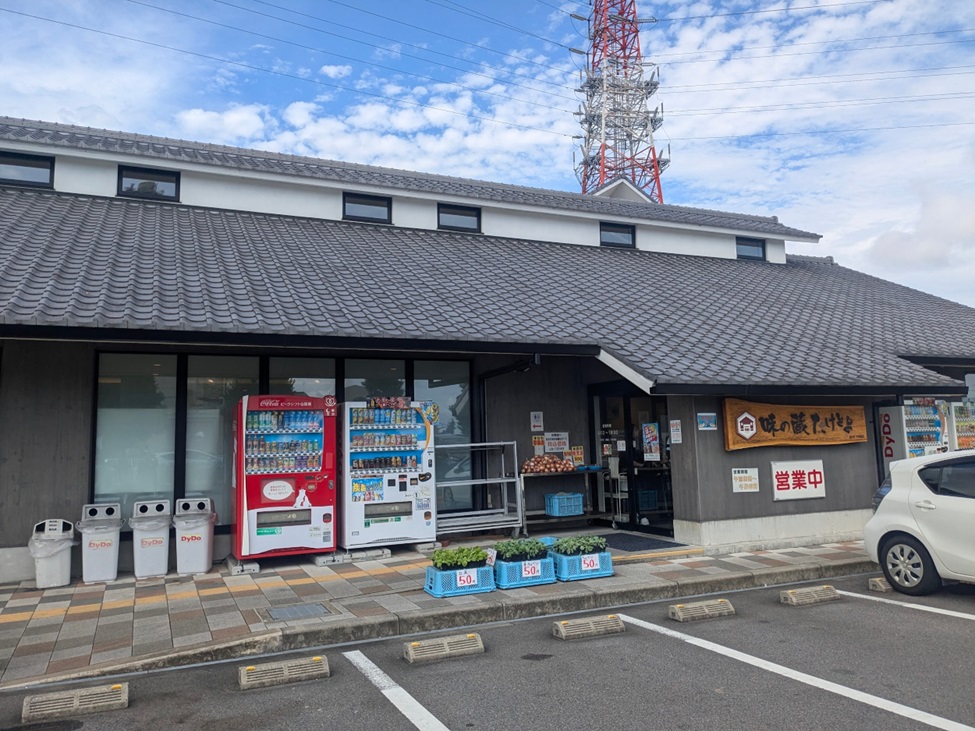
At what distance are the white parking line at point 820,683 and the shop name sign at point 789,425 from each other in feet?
13.9

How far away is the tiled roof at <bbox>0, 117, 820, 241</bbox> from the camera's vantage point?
40.0 ft

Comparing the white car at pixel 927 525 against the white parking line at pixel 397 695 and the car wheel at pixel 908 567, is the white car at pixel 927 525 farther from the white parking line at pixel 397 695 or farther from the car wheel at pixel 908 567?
the white parking line at pixel 397 695

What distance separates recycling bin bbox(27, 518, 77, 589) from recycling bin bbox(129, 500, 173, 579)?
2.32 ft

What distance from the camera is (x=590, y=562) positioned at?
26.6 ft

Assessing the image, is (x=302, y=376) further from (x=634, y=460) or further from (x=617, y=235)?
(x=617, y=235)

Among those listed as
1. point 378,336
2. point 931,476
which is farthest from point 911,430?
point 378,336

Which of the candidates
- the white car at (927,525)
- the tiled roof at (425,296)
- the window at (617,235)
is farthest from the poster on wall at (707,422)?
the window at (617,235)

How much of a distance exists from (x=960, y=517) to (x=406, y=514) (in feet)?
21.3

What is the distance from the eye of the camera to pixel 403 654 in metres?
5.78

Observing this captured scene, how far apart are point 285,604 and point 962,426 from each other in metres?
11.9

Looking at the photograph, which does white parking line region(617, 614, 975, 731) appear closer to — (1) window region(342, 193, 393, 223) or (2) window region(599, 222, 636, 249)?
(1) window region(342, 193, 393, 223)

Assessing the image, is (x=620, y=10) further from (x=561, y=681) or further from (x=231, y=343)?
(x=561, y=681)

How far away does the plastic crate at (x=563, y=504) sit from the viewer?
11.7 metres

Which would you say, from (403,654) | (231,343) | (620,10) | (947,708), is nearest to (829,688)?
(947,708)
